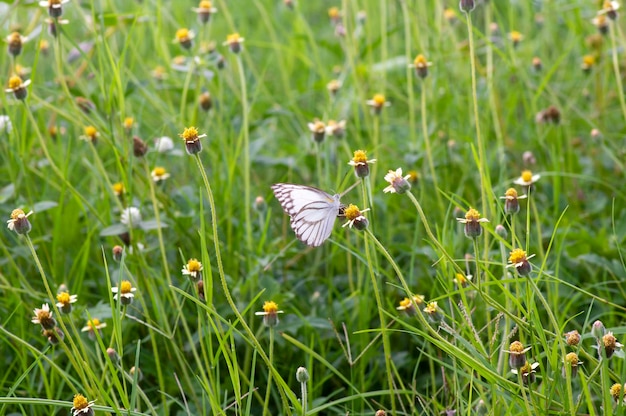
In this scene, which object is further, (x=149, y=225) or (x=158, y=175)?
(x=158, y=175)

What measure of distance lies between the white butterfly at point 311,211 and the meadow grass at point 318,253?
8 cm

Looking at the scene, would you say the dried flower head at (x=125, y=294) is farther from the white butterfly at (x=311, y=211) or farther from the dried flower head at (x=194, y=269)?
the white butterfly at (x=311, y=211)

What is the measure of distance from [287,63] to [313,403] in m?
1.92

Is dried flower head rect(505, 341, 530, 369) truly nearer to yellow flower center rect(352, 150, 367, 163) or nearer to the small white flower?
yellow flower center rect(352, 150, 367, 163)

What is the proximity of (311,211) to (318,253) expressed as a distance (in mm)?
590

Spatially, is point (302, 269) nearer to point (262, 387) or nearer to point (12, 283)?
point (262, 387)

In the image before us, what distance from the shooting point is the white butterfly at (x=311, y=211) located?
5.16 feet

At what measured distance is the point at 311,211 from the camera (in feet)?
5.24

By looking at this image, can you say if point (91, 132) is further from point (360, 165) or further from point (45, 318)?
point (360, 165)

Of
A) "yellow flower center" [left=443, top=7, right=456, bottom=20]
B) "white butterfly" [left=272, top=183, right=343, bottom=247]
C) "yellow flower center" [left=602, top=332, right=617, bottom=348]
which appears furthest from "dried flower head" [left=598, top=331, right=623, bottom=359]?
"yellow flower center" [left=443, top=7, right=456, bottom=20]

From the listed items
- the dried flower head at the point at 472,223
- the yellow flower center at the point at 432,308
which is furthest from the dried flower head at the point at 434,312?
the dried flower head at the point at 472,223

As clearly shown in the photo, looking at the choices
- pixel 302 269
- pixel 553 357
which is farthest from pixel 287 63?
pixel 553 357

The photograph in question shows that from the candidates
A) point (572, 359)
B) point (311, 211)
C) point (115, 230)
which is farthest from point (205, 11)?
point (572, 359)

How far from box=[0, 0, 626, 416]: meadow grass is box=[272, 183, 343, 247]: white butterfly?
0.08 metres
